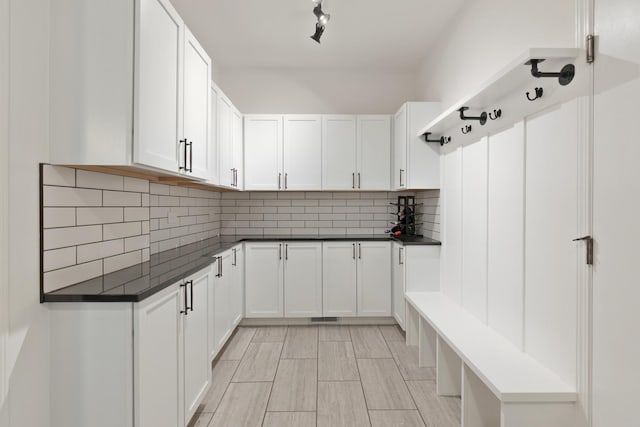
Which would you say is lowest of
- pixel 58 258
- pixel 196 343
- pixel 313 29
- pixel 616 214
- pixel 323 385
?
pixel 323 385

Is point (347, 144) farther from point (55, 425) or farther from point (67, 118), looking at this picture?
point (55, 425)

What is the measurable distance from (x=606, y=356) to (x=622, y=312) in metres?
0.21

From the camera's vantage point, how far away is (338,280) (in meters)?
→ 4.17

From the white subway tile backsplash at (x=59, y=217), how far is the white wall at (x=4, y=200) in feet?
0.58

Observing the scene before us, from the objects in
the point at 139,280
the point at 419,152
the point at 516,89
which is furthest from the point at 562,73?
the point at 139,280

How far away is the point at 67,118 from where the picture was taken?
1.60 metres

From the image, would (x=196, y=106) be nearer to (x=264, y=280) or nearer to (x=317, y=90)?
(x=264, y=280)

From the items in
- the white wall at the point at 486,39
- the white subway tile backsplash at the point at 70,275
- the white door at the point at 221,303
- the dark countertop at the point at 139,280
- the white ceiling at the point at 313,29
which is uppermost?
the white ceiling at the point at 313,29

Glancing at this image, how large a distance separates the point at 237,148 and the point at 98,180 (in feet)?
7.36

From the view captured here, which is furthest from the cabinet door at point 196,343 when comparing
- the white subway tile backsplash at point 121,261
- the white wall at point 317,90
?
the white wall at point 317,90

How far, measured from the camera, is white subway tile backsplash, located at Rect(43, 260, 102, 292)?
1555 millimetres

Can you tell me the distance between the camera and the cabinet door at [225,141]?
342cm

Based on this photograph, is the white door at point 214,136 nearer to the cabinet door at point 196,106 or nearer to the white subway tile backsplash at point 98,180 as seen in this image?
the cabinet door at point 196,106

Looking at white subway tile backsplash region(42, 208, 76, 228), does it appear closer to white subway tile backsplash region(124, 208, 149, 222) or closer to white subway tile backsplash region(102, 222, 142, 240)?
white subway tile backsplash region(102, 222, 142, 240)
